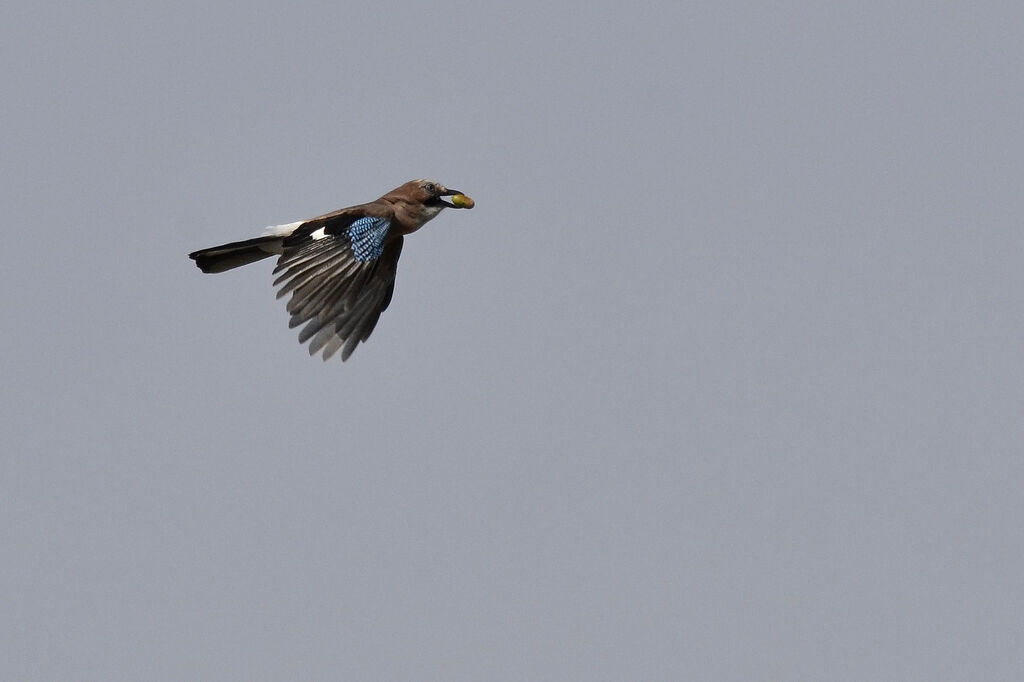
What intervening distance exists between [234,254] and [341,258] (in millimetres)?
1497

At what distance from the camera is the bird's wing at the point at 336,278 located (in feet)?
115

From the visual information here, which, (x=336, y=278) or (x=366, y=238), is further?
(x=366, y=238)

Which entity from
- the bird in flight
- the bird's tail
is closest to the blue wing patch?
the bird in flight

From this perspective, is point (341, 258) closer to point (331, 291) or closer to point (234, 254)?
point (331, 291)

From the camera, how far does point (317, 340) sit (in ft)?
116

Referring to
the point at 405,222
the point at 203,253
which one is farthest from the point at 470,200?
the point at 203,253

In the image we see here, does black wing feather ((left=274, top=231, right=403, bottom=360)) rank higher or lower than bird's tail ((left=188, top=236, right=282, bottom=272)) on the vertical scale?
lower

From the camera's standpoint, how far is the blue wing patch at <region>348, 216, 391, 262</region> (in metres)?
35.7

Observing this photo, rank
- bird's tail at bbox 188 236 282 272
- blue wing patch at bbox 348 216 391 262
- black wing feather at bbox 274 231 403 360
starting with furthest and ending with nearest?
bird's tail at bbox 188 236 282 272 → blue wing patch at bbox 348 216 391 262 → black wing feather at bbox 274 231 403 360

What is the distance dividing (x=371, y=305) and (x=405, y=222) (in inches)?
44.6

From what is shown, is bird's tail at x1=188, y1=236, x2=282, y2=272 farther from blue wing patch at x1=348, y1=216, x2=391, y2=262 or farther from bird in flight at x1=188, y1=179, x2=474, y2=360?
blue wing patch at x1=348, y1=216, x2=391, y2=262

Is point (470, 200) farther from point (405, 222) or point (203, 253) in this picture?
point (203, 253)

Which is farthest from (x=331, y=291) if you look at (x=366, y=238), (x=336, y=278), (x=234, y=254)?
(x=234, y=254)

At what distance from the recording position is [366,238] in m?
35.7
